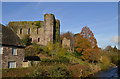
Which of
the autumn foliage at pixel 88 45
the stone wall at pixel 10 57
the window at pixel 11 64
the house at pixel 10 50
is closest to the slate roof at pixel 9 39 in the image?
the house at pixel 10 50

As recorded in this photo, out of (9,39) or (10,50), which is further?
(9,39)

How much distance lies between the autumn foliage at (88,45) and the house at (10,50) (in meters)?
18.9

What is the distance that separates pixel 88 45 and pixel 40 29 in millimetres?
20179

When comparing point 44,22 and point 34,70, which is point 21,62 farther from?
point 44,22

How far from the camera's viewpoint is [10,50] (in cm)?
1970

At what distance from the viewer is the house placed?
18.8 meters

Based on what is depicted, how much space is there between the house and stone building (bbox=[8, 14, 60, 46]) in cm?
2348

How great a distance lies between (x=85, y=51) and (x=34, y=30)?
73.0 ft

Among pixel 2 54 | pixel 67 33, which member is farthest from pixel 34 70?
pixel 67 33

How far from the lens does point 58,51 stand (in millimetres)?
35344

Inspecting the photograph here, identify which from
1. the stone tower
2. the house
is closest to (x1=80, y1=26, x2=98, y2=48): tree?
the stone tower

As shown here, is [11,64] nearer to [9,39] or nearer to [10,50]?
[10,50]

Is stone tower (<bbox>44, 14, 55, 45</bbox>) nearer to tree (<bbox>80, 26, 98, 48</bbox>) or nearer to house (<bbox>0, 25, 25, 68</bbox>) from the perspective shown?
tree (<bbox>80, 26, 98, 48</bbox>)

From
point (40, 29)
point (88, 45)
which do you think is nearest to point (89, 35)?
point (88, 45)
